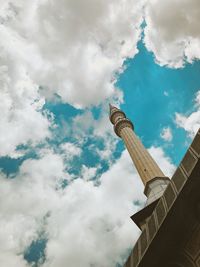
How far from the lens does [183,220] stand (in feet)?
18.9

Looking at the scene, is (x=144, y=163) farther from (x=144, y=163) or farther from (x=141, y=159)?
(x=141, y=159)

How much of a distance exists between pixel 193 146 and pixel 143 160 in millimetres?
12997

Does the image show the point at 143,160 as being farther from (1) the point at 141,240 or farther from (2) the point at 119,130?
(1) the point at 141,240

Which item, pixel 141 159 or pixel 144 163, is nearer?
pixel 144 163

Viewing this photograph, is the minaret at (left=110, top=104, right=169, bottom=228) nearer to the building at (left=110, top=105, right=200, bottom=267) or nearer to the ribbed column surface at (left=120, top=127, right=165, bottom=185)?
the ribbed column surface at (left=120, top=127, right=165, bottom=185)

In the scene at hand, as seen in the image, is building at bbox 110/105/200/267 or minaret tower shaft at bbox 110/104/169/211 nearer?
building at bbox 110/105/200/267

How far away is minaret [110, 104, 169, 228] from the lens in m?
15.8

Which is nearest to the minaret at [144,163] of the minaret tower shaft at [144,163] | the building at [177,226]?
the minaret tower shaft at [144,163]

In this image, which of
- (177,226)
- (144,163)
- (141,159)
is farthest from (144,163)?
(177,226)

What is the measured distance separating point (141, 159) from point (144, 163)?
50cm

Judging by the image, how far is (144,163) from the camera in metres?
18.3

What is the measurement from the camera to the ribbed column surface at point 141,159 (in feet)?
56.9

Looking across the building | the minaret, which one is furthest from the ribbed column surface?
the building

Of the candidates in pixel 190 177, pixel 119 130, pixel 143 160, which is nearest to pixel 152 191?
pixel 143 160
